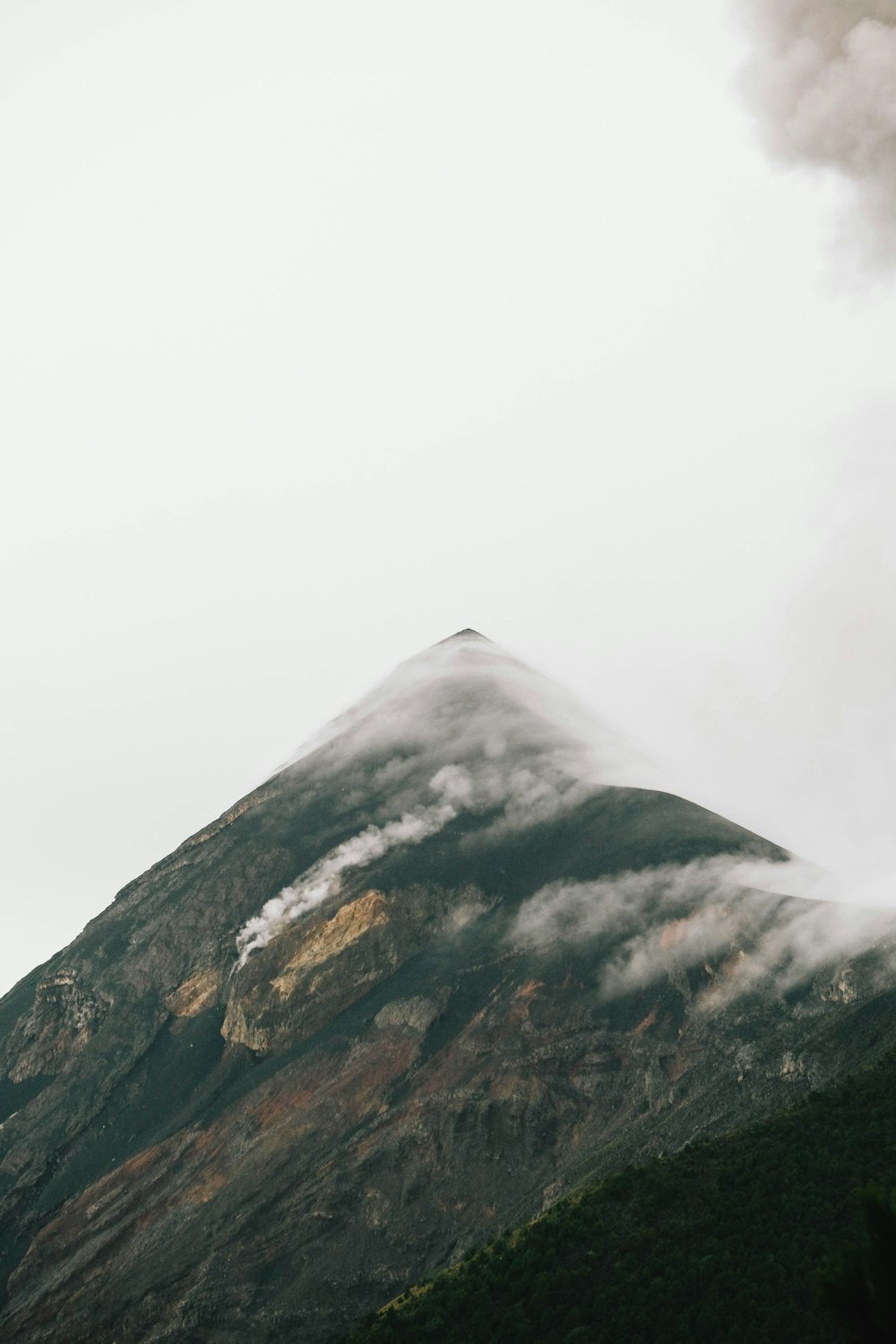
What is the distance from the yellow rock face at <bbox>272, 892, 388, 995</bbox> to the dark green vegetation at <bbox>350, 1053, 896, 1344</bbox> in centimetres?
5094

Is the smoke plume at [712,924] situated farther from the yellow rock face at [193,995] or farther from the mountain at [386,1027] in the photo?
the yellow rock face at [193,995]

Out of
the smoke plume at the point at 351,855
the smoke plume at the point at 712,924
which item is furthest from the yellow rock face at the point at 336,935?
the smoke plume at the point at 712,924

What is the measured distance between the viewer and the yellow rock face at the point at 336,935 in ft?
373

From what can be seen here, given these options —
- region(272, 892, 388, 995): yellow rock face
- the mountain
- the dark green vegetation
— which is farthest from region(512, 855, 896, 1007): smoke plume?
the dark green vegetation

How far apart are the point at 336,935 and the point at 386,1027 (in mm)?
17423

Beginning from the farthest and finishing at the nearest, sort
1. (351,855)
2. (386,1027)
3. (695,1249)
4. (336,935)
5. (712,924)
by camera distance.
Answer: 1. (351,855)
2. (336,935)
3. (386,1027)
4. (712,924)
5. (695,1249)

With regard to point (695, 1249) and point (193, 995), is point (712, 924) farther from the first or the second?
point (193, 995)

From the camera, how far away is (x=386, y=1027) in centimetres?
10194

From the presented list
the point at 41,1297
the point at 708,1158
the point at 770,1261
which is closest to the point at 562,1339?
the point at 770,1261

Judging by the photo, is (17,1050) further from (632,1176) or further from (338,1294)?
(632,1176)

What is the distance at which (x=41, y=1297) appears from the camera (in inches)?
3125

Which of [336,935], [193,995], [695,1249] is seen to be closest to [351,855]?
[336,935]

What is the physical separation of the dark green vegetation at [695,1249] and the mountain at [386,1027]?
26.5 feet

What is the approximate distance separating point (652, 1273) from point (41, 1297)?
2190 inches
